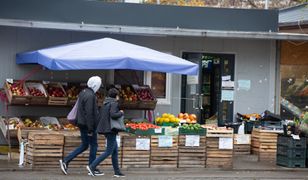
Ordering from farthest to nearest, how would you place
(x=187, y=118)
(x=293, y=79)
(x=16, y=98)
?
(x=293, y=79) → (x=187, y=118) → (x=16, y=98)

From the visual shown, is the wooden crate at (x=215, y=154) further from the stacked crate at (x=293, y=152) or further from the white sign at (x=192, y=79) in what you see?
the white sign at (x=192, y=79)

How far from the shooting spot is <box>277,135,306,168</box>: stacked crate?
46.8 feet

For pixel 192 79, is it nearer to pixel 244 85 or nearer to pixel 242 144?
pixel 244 85

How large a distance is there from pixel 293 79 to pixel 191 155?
5.48 m

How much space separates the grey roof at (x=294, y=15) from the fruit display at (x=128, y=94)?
6226mm

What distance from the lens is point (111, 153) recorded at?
39.7ft

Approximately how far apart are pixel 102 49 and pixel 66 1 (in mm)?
2728

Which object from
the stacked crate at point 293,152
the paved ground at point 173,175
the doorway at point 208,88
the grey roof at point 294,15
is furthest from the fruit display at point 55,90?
the grey roof at point 294,15

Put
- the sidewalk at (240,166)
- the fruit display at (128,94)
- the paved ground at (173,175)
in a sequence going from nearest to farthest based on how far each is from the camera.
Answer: the paved ground at (173,175)
the sidewalk at (240,166)
the fruit display at (128,94)

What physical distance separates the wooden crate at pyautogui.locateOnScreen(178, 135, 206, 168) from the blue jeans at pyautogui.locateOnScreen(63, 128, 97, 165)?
84.7 inches

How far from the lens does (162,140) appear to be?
13.6m

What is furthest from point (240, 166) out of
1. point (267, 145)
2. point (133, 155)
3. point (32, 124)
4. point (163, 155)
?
point (32, 124)

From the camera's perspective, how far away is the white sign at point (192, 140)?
44.9ft

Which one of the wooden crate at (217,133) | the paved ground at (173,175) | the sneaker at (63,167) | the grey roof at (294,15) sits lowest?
the paved ground at (173,175)
